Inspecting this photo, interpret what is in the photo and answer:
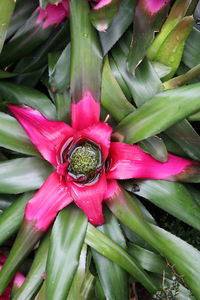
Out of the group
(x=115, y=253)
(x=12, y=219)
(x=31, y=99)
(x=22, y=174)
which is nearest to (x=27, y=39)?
(x=31, y=99)

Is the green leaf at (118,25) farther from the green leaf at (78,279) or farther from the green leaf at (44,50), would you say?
the green leaf at (78,279)

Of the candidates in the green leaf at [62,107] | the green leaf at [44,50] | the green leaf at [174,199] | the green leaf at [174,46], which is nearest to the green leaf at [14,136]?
the green leaf at [62,107]

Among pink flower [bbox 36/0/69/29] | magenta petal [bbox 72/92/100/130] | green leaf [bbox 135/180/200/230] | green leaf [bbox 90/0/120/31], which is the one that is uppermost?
green leaf [bbox 90/0/120/31]

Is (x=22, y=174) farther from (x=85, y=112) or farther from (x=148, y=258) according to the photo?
(x=148, y=258)

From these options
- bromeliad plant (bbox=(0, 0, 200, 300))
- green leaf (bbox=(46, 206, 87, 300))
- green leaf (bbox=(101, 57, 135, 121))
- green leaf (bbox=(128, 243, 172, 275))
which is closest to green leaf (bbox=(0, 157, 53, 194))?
bromeliad plant (bbox=(0, 0, 200, 300))

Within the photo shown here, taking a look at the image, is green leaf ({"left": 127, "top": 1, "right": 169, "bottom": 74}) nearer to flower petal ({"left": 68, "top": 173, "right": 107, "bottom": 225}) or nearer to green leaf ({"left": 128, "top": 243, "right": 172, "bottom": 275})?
flower petal ({"left": 68, "top": 173, "right": 107, "bottom": 225})

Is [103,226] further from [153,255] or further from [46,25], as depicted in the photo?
[46,25]

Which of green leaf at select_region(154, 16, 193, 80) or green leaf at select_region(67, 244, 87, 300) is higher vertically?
green leaf at select_region(154, 16, 193, 80)
